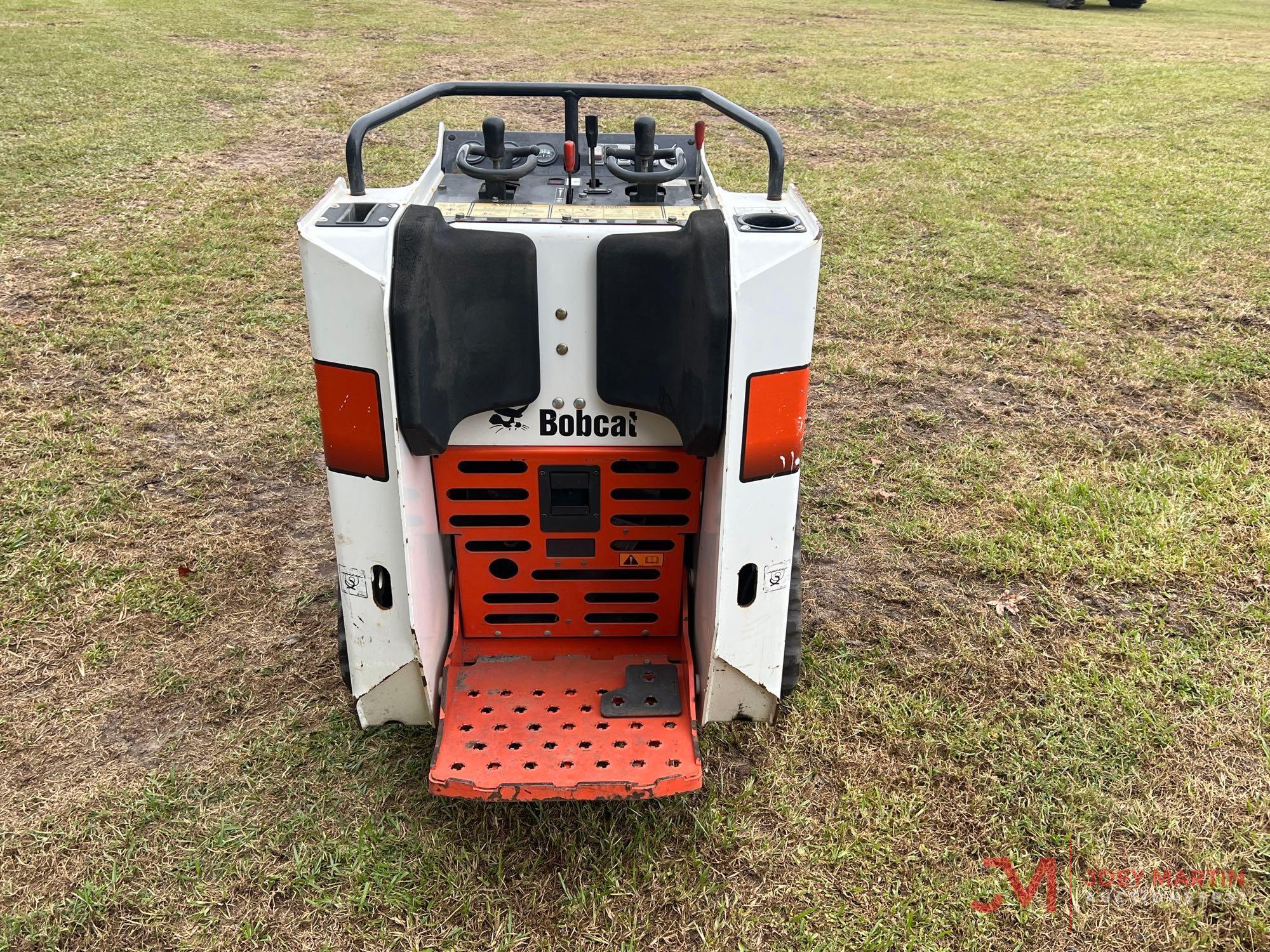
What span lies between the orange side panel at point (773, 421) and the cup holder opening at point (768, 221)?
32 centimetres

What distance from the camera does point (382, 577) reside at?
2.34m

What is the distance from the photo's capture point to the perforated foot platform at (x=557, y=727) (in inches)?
86.7

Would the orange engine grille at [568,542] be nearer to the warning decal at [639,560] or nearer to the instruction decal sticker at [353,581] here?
the warning decal at [639,560]

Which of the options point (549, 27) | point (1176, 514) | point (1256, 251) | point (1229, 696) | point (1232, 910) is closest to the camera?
point (1232, 910)

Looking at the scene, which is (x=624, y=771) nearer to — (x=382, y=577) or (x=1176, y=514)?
(x=382, y=577)

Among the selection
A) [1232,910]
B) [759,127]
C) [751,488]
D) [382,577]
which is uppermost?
[759,127]

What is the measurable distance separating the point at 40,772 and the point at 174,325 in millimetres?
3099

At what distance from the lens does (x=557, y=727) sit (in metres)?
2.42

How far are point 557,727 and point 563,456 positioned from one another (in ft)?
2.20

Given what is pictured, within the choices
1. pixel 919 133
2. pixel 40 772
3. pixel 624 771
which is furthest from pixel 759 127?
pixel 919 133

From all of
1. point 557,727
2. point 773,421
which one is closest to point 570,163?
point 773,421

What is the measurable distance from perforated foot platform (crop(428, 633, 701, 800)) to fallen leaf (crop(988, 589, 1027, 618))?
114 centimetres

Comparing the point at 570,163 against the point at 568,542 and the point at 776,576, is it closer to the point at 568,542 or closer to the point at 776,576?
the point at 568,542

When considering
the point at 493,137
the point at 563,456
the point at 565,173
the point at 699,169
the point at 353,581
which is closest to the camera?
the point at 353,581
